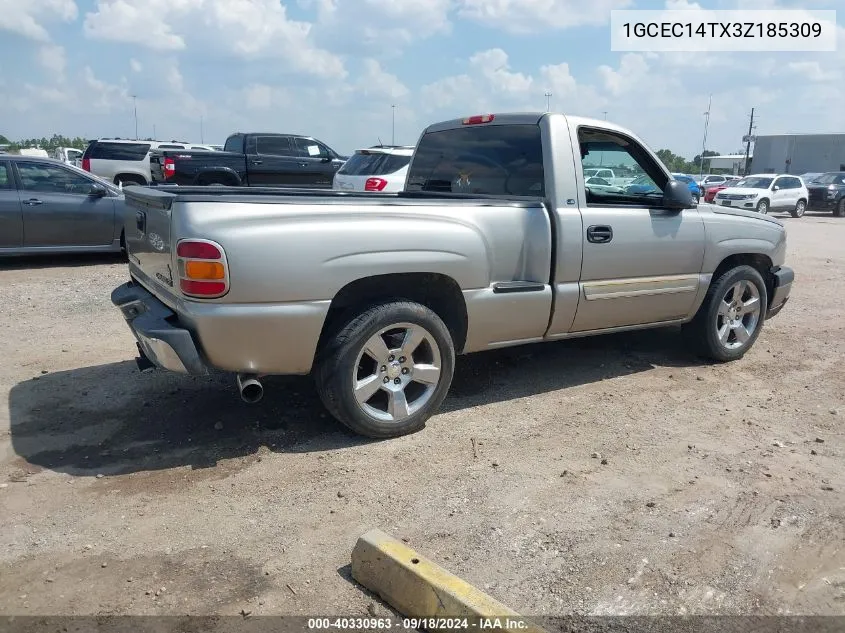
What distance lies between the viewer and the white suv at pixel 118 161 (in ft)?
60.6

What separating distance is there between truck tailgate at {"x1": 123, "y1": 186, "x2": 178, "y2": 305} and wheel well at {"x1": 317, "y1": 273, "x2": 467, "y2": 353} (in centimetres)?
88

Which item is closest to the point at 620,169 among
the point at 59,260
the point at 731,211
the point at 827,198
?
the point at 731,211

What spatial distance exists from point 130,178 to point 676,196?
665 inches

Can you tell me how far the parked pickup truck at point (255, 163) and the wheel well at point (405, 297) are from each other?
12.4m

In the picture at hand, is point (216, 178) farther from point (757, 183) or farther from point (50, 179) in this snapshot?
point (757, 183)

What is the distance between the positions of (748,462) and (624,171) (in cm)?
231

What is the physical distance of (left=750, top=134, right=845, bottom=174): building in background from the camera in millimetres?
55625

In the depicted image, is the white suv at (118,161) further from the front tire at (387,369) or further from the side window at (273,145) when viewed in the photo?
the front tire at (387,369)

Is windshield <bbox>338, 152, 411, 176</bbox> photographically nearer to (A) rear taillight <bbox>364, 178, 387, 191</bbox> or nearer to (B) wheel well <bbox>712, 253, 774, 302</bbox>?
(A) rear taillight <bbox>364, 178, 387, 191</bbox>

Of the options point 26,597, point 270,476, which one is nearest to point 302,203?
point 270,476

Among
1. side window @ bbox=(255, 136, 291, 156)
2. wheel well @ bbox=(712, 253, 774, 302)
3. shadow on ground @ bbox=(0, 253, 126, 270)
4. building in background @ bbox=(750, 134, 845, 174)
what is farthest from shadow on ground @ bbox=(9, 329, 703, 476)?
building in background @ bbox=(750, 134, 845, 174)

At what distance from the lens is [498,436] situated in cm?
439

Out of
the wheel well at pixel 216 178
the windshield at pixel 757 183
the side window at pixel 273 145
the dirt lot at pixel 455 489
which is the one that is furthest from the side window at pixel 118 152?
the windshield at pixel 757 183

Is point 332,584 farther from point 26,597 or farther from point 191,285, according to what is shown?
point 191,285
